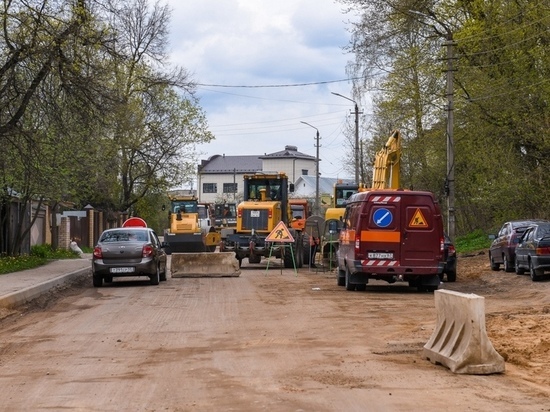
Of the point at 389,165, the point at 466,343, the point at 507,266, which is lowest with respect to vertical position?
the point at 466,343

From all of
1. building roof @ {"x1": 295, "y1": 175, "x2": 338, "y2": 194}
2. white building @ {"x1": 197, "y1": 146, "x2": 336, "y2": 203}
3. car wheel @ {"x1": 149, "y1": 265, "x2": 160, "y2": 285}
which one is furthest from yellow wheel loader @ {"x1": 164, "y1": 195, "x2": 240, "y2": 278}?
white building @ {"x1": 197, "y1": 146, "x2": 336, "y2": 203}

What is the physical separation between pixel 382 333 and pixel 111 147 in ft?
117

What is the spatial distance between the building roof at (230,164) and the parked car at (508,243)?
357ft

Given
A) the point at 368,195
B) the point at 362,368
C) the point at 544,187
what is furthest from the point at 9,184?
the point at 362,368

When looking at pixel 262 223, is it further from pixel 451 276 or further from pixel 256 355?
pixel 256 355

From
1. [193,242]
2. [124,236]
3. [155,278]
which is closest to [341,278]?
[155,278]

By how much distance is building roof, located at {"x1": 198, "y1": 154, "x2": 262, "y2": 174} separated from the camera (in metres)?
141

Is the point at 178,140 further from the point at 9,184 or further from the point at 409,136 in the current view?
the point at 9,184

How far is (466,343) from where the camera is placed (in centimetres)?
1068

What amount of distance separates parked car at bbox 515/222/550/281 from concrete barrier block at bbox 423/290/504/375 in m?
14.9

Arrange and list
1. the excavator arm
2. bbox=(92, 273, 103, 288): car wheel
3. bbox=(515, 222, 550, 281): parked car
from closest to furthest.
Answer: bbox=(515, 222, 550, 281): parked car
bbox=(92, 273, 103, 288): car wheel
the excavator arm

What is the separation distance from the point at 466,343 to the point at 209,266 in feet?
Answer: 65.8

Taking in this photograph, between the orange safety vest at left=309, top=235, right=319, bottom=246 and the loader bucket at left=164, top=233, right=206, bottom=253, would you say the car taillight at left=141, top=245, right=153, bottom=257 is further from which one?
the loader bucket at left=164, top=233, right=206, bottom=253

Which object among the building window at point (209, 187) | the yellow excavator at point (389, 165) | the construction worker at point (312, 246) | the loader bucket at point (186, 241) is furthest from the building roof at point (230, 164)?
the yellow excavator at point (389, 165)
